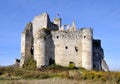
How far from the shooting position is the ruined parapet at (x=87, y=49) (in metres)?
63.7

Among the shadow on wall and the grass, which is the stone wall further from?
the grass

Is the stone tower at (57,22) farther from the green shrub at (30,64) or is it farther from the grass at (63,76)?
the grass at (63,76)

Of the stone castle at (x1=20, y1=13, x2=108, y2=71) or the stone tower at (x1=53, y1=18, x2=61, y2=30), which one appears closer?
the stone castle at (x1=20, y1=13, x2=108, y2=71)

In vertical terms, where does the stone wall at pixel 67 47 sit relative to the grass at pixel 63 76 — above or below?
above

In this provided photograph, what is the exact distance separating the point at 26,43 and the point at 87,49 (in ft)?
38.3

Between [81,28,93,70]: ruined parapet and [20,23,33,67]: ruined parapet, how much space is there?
10338 millimetres

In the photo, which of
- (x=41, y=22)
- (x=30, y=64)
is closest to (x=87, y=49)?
(x=41, y=22)

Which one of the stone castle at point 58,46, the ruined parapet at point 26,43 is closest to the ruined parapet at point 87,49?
the stone castle at point 58,46

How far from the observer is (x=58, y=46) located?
214 feet

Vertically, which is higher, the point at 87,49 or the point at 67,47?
the point at 67,47

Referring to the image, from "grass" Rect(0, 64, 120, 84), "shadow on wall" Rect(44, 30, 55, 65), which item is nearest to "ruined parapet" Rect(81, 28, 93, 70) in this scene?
"grass" Rect(0, 64, 120, 84)

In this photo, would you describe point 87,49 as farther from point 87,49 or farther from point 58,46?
point 58,46

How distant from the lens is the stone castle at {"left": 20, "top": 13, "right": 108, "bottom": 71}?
63.7m

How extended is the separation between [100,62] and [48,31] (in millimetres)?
11882
